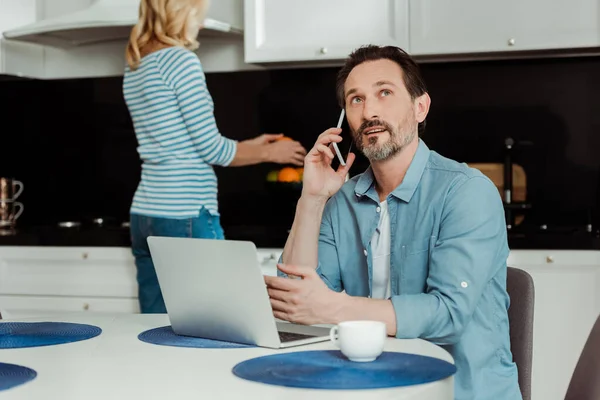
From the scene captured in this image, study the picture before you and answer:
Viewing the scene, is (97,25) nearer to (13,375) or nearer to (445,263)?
(445,263)

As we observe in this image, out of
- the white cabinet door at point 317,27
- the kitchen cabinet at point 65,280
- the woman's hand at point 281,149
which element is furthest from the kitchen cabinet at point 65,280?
the white cabinet door at point 317,27

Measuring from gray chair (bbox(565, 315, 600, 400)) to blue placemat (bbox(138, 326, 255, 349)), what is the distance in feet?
1.77

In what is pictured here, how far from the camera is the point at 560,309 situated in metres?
3.10

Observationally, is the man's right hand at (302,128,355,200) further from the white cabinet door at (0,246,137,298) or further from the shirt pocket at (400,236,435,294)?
the white cabinet door at (0,246,137,298)

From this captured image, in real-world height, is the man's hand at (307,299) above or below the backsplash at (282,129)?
below

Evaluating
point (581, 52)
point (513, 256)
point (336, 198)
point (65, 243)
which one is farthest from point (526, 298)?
point (65, 243)

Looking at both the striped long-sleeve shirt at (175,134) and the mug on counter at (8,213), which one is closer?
the striped long-sleeve shirt at (175,134)

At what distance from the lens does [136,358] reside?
1.50 meters

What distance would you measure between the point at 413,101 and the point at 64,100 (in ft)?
7.94

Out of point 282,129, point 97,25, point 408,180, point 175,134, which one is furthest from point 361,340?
point 282,129

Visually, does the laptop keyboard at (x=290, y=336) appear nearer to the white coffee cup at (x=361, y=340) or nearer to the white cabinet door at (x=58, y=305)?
the white coffee cup at (x=361, y=340)

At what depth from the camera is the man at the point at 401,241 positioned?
5.59 ft

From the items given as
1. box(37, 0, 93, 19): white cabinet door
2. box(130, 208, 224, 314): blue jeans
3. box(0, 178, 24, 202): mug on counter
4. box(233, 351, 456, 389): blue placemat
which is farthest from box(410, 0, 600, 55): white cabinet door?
box(233, 351, 456, 389): blue placemat

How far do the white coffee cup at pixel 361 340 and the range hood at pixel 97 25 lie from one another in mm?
2201
